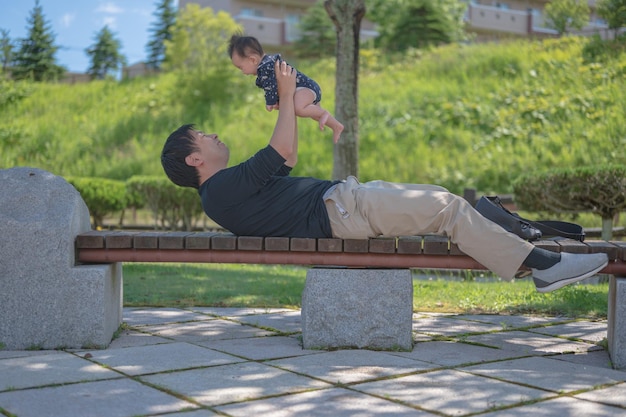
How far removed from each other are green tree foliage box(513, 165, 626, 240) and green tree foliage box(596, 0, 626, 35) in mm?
12193

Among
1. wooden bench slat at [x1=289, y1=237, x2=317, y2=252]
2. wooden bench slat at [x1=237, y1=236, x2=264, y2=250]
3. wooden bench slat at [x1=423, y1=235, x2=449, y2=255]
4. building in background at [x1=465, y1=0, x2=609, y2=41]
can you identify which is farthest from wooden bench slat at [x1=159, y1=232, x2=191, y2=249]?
building in background at [x1=465, y1=0, x2=609, y2=41]

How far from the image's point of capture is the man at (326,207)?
3900 millimetres

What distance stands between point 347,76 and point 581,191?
341cm

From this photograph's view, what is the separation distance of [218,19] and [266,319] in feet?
75.4

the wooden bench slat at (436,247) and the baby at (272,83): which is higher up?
the baby at (272,83)

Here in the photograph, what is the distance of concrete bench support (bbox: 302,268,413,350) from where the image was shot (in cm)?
418

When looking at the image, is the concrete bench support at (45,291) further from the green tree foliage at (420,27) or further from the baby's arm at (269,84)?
the green tree foliage at (420,27)

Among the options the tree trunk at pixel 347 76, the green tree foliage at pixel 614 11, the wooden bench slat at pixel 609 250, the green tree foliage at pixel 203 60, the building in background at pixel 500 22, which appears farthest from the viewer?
the building in background at pixel 500 22

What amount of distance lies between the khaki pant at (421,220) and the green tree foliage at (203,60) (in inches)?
767

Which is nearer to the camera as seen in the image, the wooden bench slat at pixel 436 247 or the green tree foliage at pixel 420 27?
the wooden bench slat at pixel 436 247

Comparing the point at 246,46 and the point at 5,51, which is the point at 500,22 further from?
the point at 246,46

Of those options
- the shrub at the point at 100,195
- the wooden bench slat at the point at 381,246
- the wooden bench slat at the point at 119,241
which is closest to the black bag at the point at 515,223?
the wooden bench slat at the point at 381,246

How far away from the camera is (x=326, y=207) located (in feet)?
13.8

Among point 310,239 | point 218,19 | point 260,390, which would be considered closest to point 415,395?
point 260,390
